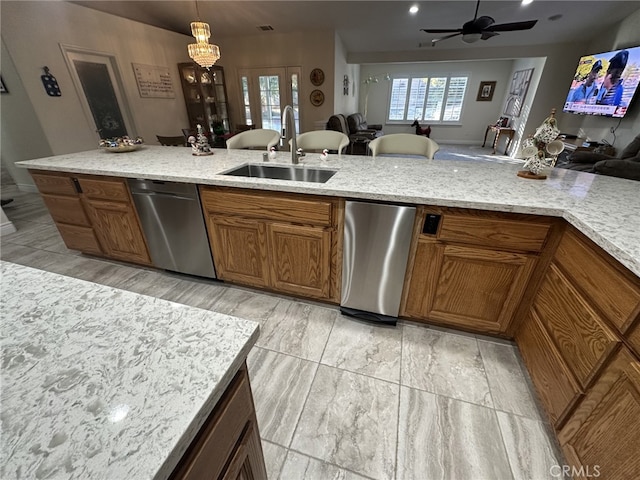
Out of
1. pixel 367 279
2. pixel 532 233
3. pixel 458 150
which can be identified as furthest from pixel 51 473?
pixel 458 150

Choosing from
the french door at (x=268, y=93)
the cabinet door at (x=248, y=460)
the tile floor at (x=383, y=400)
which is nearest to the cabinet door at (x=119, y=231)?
the tile floor at (x=383, y=400)

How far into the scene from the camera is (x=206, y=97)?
5.66 metres

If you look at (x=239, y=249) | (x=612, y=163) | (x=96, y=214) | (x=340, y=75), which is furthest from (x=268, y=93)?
(x=612, y=163)

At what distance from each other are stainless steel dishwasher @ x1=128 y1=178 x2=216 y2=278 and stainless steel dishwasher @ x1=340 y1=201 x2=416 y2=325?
995 millimetres

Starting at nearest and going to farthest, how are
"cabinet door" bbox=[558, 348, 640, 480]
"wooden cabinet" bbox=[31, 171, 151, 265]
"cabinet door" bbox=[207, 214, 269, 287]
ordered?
1. "cabinet door" bbox=[558, 348, 640, 480]
2. "cabinet door" bbox=[207, 214, 269, 287]
3. "wooden cabinet" bbox=[31, 171, 151, 265]

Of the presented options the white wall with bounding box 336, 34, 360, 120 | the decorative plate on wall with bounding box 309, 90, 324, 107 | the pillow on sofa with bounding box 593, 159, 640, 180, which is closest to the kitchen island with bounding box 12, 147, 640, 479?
the pillow on sofa with bounding box 593, 159, 640, 180

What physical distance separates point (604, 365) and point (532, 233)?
1.88 ft

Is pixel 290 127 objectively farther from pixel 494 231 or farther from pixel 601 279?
pixel 601 279

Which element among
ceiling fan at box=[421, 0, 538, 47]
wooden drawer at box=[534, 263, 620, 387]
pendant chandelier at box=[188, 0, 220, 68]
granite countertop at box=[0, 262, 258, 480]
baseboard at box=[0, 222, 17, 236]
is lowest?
baseboard at box=[0, 222, 17, 236]

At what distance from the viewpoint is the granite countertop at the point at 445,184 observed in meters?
1.07

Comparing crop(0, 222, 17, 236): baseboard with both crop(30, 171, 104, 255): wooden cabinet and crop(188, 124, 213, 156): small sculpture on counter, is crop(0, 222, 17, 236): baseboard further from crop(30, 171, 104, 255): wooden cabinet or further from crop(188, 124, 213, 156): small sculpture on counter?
crop(188, 124, 213, 156): small sculpture on counter

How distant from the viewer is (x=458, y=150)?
25.9 ft

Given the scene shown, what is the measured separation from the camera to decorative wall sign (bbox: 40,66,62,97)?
3.46m

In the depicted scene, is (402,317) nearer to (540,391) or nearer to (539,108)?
(540,391)
